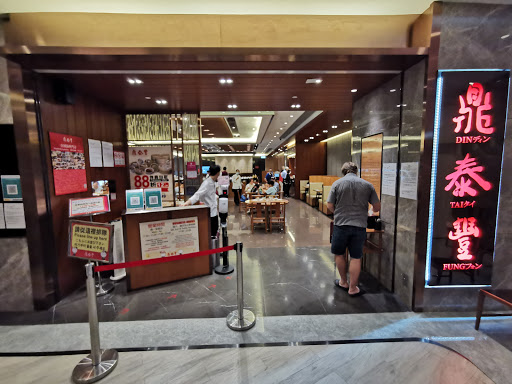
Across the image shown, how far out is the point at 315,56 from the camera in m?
2.34

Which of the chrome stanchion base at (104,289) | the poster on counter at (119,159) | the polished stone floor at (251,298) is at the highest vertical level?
the poster on counter at (119,159)

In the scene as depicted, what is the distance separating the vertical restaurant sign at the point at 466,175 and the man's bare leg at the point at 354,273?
2.35 feet

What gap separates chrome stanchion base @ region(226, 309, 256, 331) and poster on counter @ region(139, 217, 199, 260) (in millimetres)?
1183

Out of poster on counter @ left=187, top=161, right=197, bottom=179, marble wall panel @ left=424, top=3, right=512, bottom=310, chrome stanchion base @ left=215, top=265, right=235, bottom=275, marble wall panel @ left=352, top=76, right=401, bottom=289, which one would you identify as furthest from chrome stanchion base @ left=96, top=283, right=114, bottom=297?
marble wall panel @ left=424, top=3, right=512, bottom=310

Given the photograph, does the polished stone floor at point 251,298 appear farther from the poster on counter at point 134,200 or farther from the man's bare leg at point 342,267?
the poster on counter at point 134,200

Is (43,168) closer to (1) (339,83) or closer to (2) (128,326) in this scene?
(2) (128,326)

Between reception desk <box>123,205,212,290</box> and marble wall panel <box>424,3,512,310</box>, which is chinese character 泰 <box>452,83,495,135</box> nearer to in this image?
marble wall panel <box>424,3,512,310</box>

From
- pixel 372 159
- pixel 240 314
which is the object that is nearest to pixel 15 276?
pixel 240 314

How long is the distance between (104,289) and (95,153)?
6.65ft

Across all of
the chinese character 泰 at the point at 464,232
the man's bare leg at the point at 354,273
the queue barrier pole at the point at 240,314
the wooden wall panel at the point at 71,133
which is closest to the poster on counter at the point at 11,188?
the wooden wall panel at the point at 71,133

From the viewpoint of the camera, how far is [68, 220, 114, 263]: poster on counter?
2.08 m

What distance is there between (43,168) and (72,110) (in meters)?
0.98

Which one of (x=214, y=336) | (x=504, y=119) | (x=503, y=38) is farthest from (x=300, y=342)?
(x=503, y=38)

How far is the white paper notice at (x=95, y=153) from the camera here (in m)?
3.38
